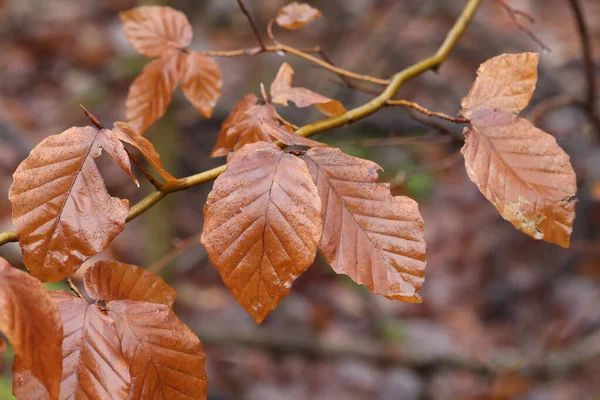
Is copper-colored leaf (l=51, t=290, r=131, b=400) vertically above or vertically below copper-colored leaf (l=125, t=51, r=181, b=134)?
below

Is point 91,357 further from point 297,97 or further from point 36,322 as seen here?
point 297,97

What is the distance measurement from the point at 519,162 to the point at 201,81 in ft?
1.67

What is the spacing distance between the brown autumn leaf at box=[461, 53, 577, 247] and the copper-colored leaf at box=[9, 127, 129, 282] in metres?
0.38

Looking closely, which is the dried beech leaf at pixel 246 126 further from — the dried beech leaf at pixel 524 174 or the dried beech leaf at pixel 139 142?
the dried beech leaf at pixel 524 174

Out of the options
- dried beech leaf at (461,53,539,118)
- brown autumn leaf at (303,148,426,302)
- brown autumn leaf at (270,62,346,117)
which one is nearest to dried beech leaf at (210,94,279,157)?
brown autumn leaf at (270,62,346,117)

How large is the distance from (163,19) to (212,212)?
1.61 feet

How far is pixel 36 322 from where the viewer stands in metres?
0.46

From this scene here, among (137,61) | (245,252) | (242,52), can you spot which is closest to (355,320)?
(137,61)

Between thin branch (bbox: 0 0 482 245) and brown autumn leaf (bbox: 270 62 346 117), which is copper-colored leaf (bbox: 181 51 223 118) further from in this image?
thin branch (bbox: 0 0 482 245)

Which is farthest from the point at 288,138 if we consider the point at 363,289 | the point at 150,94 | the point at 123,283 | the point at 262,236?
the point at 363,289

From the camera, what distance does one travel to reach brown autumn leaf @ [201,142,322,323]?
20.8 inches

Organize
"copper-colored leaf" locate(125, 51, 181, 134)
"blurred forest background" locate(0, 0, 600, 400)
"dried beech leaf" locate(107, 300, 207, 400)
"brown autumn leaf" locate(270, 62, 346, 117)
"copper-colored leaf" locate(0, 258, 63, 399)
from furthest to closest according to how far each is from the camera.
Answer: "blurred forest background" locate(0, 0, 600, 400) < "copper-colored leaf" locate(125, 51, 181, 134) < "brown autumn leaf" locate(270, 62, 346, 117) < "dried beech leaf" locate(107, 300, 207, 400) < "copper-colored leaf" locate(0, 258, 63, 399)

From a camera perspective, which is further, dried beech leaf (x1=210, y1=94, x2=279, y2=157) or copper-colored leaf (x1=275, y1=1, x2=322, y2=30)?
copper-colored leaf (x1=275, y1=1, x2=322, y2=30)

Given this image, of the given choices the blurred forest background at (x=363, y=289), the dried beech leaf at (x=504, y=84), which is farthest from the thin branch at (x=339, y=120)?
the blurred forest background at (x=363, y=289)
